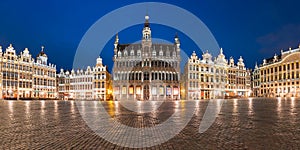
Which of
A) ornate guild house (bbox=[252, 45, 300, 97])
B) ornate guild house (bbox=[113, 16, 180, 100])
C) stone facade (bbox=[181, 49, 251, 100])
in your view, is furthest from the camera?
ornate guild house (bbox=[252, 45, 300, 97])

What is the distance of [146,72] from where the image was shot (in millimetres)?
78625

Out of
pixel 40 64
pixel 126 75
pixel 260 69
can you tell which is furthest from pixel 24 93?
pixel 260 69

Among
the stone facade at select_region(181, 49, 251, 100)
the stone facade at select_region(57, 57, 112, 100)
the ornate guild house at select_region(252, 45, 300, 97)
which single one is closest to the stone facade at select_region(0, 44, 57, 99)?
the stone facade at select_region(57, 57, 112, 100)

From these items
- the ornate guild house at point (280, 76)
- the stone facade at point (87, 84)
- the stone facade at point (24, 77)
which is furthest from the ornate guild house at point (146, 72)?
the ornate guild house at point (280, 76)

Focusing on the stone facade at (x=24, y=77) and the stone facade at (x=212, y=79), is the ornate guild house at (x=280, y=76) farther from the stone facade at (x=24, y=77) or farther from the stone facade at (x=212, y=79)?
the stone facade at (x=24, y=77)

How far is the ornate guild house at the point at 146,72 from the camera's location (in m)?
78.0

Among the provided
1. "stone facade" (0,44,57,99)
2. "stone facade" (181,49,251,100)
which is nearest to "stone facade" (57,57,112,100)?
"stone facade" (0,44,57,99)

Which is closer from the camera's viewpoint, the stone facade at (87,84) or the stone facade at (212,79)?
the stone facade at (212,79)

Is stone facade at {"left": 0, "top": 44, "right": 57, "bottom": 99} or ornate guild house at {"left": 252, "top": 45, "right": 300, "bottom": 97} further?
ornate guild house at {"left": 252, "top": 45, "right": 300, "bottom": 97}

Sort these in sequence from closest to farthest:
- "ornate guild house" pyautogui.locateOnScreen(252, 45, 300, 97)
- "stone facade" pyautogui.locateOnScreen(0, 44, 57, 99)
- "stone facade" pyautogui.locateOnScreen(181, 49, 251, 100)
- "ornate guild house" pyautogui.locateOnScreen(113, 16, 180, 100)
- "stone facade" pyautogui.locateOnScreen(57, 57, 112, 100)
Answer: "ornate guild house" pyautogui.locateOnScreen(113, 16, 180, 100) < "stone facade" pyautogui.locateOnScreen(0, 44, 57, 99) < "stone facade" pyautogui.locateOnScreen(181, 49, 251, 100) < "stone facade" pyautogui.locateOnScreen(57, 57, 112, 100) < "ornate guild house" pyautogui.locateOnScreen(252, 45, 300, 97)

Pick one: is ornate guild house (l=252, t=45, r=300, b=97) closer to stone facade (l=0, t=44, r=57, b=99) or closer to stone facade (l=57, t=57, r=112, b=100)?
stone facade (l=57, t=57, r=112, b=100)

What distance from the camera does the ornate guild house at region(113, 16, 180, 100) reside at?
3071 inches

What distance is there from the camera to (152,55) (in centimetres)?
8106

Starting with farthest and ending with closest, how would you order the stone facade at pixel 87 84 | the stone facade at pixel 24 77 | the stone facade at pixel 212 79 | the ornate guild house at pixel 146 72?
the stone facade at pixel 87 84
the stone facade at pixel 212 79
the stone facade at pixel 24 77
the ornate guild house at pixel 146 72
